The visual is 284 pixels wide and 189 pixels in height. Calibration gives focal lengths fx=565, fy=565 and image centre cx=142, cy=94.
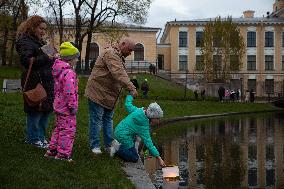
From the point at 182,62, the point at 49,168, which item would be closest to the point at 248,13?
the point at 182,62

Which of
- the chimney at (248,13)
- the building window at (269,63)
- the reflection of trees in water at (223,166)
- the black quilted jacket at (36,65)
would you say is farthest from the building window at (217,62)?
the black quilted jacket at (36,65)

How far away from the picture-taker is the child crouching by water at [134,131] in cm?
899

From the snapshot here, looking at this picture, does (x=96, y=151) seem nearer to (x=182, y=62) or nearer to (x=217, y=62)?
(x=217, y=62)

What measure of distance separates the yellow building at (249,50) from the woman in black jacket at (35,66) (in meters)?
68.2

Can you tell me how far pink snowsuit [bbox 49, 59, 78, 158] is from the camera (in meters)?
8.24

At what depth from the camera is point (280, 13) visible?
274ft

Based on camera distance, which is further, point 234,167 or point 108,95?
point 234,167

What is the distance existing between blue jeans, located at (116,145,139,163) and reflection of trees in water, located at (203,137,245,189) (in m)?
1.25

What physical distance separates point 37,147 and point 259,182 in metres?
3.61

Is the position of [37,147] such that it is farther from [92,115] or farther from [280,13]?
[280,13]

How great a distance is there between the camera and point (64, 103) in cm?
829

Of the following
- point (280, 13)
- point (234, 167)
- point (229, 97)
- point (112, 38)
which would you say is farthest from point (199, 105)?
point (280, 13)

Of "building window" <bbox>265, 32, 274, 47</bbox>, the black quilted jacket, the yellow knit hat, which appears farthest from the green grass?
"building window" <bbox>265, 32, 274, 47</bbox>

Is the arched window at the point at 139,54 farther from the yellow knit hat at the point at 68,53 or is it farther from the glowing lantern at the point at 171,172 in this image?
the glowing lantern at the point at 171,172
